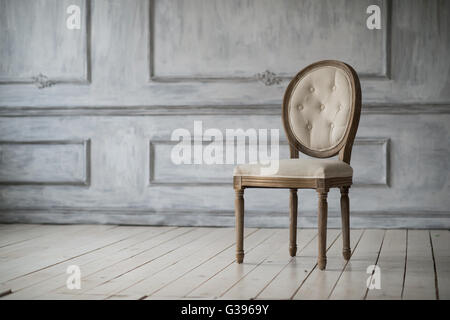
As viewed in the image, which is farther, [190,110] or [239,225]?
[190,110]

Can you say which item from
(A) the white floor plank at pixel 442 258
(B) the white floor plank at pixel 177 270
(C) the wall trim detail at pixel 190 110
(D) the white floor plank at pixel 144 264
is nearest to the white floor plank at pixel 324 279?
(A) the white floor plank at pixel 442 258

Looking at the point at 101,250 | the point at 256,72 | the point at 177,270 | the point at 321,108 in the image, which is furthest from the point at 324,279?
the point at 256,72

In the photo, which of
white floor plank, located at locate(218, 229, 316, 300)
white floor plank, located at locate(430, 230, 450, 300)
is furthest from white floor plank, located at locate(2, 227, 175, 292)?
white floor plank, located at locate(430, 230, 450, 300)

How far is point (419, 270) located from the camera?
2.53 metres

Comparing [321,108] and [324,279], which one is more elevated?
[321,108]

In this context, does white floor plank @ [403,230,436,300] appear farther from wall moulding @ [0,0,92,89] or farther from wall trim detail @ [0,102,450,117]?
wall moulding @ [0,0,92,89]

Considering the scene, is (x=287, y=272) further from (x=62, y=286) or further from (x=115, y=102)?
(x=115, y=102)

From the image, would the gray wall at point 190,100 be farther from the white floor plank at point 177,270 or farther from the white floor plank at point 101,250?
the white floor plank at point 177,270

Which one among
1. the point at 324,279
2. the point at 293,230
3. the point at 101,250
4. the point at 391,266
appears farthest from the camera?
the point at 101,250

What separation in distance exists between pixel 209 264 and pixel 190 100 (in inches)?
60.6

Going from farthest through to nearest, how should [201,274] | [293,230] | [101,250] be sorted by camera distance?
[101,250]
[293,230]
[201,274]

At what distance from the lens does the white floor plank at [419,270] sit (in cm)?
212

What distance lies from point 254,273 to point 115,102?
1.96m

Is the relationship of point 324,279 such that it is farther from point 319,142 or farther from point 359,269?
point 319,142
